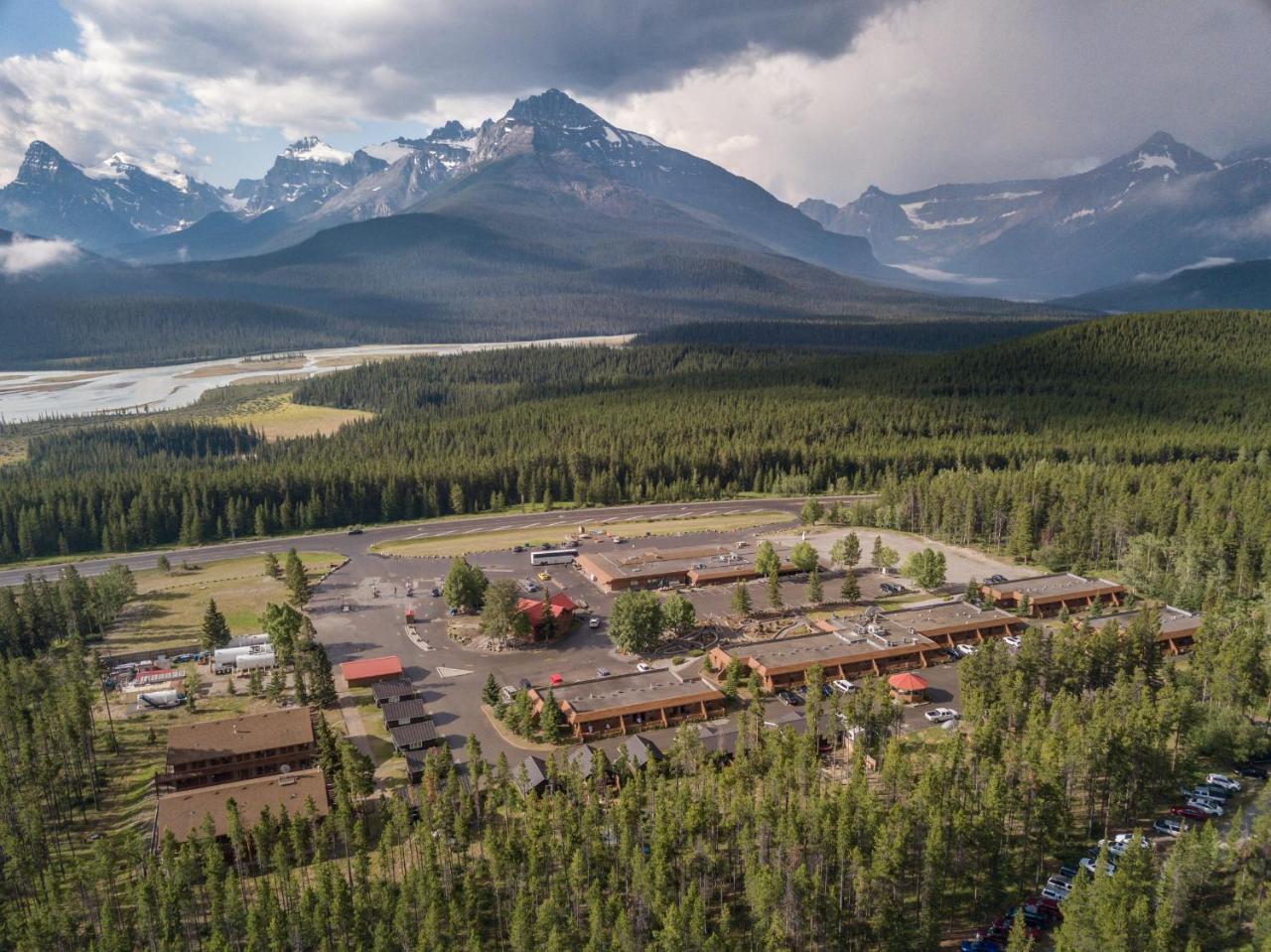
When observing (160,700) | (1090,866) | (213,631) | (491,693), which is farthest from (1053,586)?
(160,700)

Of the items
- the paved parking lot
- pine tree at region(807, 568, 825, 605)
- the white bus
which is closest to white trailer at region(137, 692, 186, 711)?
the paved parking lot

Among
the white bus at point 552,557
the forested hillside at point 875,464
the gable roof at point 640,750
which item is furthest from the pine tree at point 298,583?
the gable roof at point 640,750

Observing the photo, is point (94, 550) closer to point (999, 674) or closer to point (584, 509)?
point (584, 509)

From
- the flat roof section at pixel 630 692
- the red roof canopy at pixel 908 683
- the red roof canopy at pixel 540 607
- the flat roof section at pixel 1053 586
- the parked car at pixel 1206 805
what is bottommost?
the parked car at pixel 1206 805

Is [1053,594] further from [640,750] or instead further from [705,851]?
[705,851]

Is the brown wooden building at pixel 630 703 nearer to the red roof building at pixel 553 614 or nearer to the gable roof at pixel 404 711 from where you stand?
the gable roof at pixel 404 711

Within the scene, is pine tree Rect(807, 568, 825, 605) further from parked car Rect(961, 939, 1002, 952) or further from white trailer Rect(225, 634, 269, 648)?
white trailer Rect(225, 634, 269, 648)
